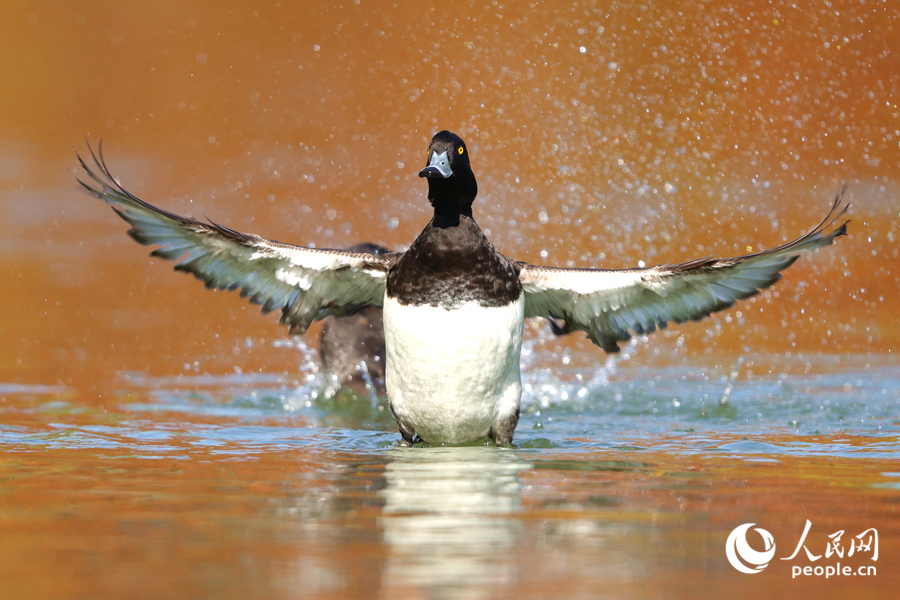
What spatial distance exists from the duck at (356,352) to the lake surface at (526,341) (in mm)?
170

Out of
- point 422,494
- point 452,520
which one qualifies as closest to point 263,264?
A: point 422,494

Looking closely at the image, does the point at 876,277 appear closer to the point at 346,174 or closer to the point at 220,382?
the point at 346,174

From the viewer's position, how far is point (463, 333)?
19.2ft

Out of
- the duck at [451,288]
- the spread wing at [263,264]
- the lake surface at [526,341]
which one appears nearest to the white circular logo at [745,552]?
the lake surface at [526,341]

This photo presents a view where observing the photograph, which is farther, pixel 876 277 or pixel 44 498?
pixel 876 277

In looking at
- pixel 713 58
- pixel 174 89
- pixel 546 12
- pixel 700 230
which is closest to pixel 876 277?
pixel 700 230

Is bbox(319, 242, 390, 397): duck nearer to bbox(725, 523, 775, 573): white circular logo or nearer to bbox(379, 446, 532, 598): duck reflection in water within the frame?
bbox(379, 446, 532, 598): duck reflection in water

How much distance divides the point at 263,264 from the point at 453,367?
1.24 metres

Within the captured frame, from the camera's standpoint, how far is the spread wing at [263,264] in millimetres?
6102

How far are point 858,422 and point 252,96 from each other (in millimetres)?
12938

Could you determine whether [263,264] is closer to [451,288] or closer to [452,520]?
[451,288]

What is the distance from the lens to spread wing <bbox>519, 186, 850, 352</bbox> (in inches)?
236

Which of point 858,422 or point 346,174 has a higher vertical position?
point 346,174

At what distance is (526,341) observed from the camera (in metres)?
10.1
